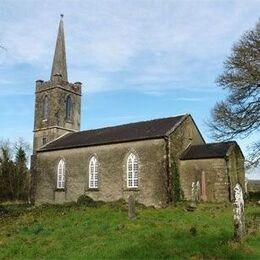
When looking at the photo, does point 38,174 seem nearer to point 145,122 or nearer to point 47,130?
point 47,130

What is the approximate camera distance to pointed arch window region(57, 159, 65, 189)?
131 ft

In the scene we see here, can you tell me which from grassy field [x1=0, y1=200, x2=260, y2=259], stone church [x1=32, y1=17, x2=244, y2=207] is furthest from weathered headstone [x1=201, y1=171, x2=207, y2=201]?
grassy field [x1=0, y1=200, x2=260, y2=259]

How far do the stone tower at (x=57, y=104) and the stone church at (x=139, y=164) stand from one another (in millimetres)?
2155

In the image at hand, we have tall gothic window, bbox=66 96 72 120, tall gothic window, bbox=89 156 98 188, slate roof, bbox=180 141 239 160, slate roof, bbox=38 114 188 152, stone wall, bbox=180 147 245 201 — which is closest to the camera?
stone wall, bbox=180 147 245 201

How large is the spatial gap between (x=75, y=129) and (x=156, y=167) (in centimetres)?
1925

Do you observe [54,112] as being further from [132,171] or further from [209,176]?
[209,176]

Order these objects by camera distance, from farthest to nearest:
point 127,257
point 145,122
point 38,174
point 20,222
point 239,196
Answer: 1. point 38,174
2. point 145,122
3. point 20,222
4. point 239,196
5. point 127,257

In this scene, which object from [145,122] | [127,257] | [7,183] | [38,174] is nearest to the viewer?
[127,257]

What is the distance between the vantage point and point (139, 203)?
32.2 m

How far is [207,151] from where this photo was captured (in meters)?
33.1

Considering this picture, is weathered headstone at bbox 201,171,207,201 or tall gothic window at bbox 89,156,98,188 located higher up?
tall gothic window at bbox 89,156,98,188

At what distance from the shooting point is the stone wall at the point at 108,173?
106ft

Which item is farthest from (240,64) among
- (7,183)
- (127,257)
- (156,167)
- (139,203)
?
(7,183)

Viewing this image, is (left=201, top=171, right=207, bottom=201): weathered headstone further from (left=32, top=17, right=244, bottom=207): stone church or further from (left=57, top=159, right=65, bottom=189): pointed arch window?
(left=57, top=159, right=65, bottom=189): pointed arch window
